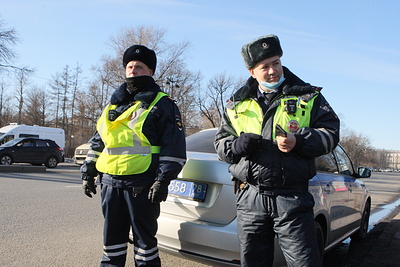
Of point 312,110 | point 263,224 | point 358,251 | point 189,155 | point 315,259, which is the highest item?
point 312,110

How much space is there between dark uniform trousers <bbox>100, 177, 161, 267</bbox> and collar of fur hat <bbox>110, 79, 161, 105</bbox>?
649 mm

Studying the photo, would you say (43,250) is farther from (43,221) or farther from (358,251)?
(358,251)

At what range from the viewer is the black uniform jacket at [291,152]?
204cm

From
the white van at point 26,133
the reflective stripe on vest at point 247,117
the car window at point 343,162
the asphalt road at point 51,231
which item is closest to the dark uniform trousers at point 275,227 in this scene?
the reflective stripe on vest at point 247,117

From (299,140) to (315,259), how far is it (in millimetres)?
683

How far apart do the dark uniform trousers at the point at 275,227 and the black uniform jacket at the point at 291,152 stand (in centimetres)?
7

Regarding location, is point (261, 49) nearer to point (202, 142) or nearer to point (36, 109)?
point (202, 142)

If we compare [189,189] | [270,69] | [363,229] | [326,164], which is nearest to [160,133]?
[189,189]

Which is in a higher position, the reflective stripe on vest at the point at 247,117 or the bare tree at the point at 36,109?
the bare tree at the point at 36,109

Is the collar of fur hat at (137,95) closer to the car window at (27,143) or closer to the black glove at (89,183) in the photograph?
the black glove at (89,183)

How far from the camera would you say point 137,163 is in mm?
2689

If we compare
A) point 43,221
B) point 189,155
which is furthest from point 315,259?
point 43,221

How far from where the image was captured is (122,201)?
2.72 metres

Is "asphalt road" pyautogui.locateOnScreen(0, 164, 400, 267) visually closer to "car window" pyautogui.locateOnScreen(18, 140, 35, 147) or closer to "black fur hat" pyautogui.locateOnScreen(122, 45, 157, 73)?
"black fur hat" pyautogui.locateOnScreen(122, 45, 157, 73)
